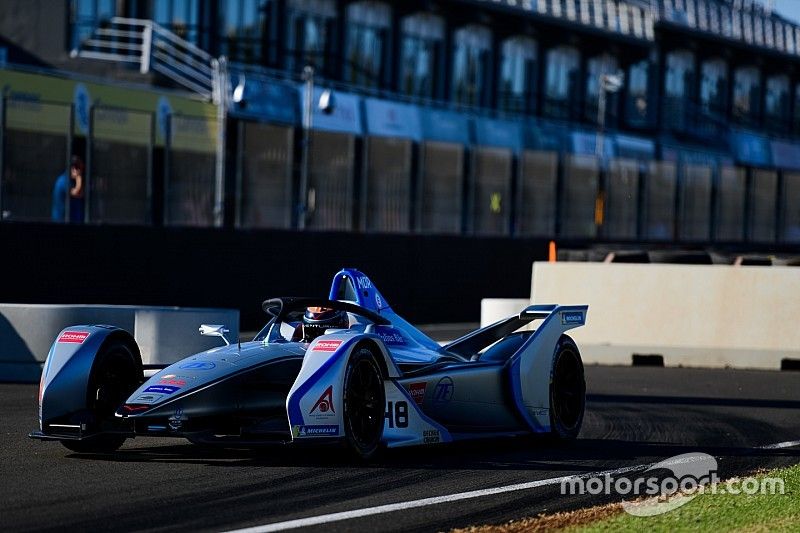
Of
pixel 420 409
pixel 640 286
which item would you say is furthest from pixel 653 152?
pixel 420 409

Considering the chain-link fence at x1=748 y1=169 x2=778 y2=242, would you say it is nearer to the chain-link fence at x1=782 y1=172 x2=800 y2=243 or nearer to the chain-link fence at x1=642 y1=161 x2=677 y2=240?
the chain-link fence at x1=782 y1=172 x2=800 y2=243

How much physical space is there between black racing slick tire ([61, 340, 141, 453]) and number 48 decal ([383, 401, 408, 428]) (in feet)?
5.04

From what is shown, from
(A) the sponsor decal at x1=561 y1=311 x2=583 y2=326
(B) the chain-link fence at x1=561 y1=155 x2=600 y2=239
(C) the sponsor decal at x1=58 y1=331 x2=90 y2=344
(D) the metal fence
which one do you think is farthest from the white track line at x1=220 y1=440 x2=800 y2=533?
(B) the chain-link fence at x1=561 y1=155 x2=600 y2=239

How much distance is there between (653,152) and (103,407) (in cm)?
4011

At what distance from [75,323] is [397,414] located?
6107mm

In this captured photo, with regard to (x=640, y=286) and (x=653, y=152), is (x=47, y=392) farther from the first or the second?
(x=653, y=152)

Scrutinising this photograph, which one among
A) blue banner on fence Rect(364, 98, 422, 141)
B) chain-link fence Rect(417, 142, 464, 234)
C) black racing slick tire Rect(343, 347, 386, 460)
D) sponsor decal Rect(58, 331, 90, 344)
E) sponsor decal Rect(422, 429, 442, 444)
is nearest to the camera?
black racing slick tire Rect(343, 347, 386, 460)

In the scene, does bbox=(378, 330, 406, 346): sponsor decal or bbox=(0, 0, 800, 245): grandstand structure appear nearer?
bbox=(378, 330, 406, 346): sponsor decal

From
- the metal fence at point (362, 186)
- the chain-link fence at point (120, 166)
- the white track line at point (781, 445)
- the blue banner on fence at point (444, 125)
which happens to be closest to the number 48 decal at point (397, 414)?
the white track line at point (781, 445)

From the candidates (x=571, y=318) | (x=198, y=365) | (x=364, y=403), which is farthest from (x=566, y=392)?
(x=198, y=365)

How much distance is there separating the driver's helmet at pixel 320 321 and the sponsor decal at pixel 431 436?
0.94 metres

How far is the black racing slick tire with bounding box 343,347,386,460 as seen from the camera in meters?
8.47

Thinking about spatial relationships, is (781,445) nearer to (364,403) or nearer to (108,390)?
(364,403)

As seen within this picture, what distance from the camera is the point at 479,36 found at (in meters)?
51.0
